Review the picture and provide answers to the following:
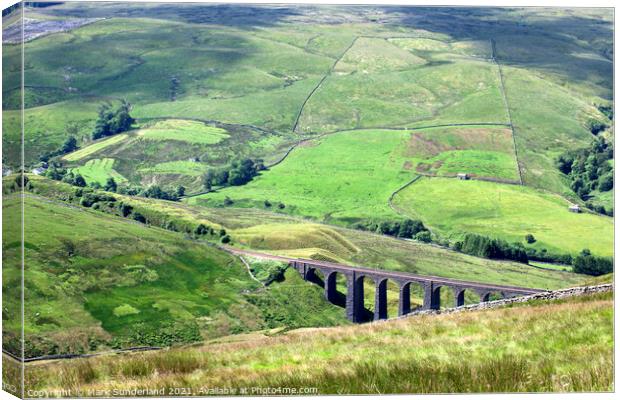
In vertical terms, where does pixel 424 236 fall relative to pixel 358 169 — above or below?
below

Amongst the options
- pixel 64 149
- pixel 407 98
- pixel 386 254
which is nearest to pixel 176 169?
pixel 64 149

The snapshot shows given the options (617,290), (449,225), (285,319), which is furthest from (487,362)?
(449,225)

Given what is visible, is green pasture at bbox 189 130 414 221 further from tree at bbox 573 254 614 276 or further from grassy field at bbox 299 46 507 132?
tree at bbox 573 254 614 276

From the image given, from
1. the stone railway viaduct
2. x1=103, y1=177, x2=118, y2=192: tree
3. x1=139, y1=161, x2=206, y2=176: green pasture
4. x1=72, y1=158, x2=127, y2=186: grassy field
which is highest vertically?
x1=72, y1=158, x2=127, y2=186: grassy field

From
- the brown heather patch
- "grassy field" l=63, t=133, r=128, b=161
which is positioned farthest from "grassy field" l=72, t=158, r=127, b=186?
the brown heather patch

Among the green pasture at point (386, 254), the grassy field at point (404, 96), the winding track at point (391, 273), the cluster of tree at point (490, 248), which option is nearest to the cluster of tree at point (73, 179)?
the green pasture at point (386, 254)

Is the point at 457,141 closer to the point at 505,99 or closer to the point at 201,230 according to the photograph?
the point at 505,99
